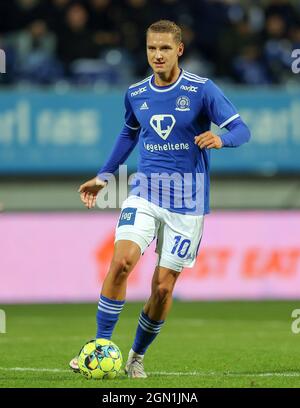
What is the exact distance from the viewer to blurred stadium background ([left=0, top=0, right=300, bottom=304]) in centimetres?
1783

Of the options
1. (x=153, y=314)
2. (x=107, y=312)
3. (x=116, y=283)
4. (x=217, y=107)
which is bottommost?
(x=153, y=314)

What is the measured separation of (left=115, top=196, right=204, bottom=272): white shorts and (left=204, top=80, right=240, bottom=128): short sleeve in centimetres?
78

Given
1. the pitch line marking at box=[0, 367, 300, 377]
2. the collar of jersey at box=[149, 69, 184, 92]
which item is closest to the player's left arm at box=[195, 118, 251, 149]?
the collar of jersey at box=[149, 69, 184, 92]

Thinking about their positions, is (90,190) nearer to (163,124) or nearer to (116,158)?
(116,158)

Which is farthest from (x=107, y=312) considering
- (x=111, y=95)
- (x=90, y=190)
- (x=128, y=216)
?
(x=111, y=95)

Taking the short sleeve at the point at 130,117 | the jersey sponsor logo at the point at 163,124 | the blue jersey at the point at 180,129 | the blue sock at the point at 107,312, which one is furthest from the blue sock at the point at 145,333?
the short sleeve at the point at 130,117

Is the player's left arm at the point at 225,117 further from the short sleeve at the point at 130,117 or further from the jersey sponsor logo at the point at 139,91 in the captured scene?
the short sleeve at the point at 130,117

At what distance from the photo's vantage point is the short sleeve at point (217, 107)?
26.8ft

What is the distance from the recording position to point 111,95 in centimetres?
1803

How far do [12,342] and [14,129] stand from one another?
7.02 m

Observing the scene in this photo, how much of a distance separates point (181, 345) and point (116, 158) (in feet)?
9.49
